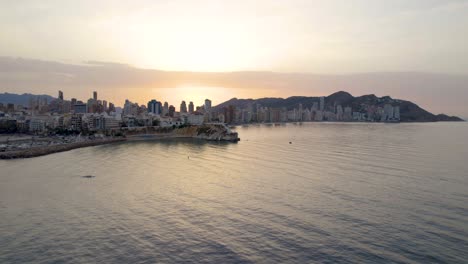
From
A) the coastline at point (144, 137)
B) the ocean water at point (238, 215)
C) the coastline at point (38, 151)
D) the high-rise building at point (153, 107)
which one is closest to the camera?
the ocean water at point (238, 215)

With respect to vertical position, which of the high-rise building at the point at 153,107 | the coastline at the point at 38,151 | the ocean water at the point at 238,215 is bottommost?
the ocean water at the point at 238,215

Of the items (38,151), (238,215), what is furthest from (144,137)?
(238,215)

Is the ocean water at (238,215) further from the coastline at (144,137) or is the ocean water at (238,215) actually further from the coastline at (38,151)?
the coastline at (144,137)

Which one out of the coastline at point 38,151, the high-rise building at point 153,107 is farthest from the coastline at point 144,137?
the high-rise building at point 153,107

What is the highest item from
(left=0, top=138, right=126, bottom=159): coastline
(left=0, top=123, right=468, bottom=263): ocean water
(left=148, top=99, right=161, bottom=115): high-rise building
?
(left=148, top=99, right=161, bottom=115): high-rise building

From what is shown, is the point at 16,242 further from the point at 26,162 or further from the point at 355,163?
the point at 355,163

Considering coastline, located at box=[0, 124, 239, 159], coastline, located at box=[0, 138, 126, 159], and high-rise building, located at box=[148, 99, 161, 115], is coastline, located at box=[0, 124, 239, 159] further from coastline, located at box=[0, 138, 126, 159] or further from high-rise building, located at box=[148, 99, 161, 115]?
high-rise building, located at box=[148, 99, 161, 115]

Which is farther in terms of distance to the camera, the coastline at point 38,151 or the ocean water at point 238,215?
the coastline at point 38,151

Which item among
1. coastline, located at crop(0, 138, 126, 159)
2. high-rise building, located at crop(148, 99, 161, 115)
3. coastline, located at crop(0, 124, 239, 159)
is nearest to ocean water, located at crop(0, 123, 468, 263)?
coastline, located at crop(0, 138, 126, 159)

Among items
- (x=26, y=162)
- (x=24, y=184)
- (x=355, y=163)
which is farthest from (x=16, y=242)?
(x=355, y=163)
